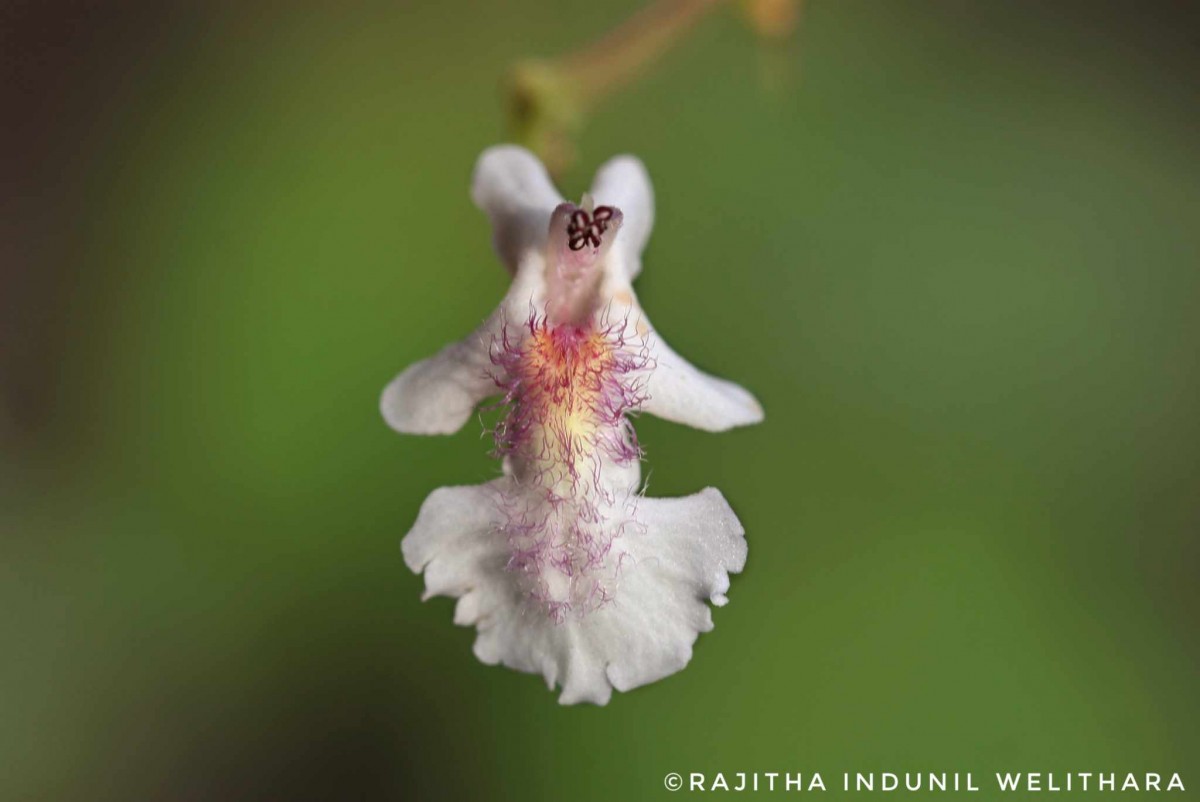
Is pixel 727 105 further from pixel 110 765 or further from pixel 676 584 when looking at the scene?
pixel 110 765

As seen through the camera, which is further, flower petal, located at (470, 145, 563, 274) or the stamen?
flower petal, located at (470, 145, 563, 274)

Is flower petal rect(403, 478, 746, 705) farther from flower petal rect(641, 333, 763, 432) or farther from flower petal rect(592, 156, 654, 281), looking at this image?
flower petal rect(592, 156, 654, 281)

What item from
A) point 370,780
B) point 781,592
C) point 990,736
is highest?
point 781,592

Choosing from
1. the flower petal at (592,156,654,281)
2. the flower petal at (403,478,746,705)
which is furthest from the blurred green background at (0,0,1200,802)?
the flower petal at (403,478,746,705)

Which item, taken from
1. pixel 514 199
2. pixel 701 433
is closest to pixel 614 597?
pixel 514 199

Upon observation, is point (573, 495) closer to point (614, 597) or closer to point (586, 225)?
point (614, 597)

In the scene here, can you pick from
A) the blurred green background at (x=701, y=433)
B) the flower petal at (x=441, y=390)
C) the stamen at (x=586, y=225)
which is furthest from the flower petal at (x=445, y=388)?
the blurred green background at (x=701, y=433)

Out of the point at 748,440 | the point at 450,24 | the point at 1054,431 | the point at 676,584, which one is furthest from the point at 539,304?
the point at 450,24
